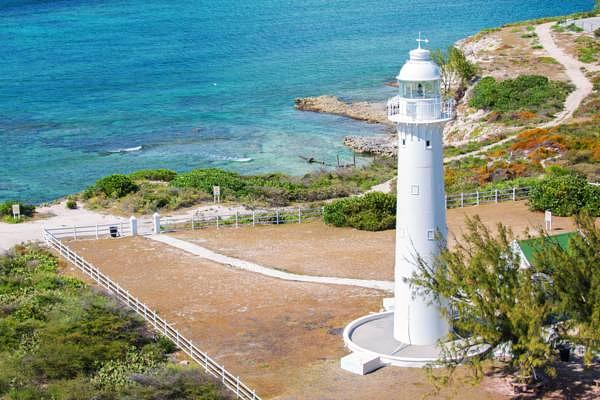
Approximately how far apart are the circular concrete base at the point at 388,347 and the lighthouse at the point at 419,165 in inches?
44.1

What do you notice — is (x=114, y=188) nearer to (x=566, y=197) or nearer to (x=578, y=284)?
(x=566, y=197)

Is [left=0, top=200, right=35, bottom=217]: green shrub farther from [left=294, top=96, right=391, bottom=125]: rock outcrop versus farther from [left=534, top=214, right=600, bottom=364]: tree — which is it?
[left=294, top=96, right=391, bottom=125]: rock outcrop

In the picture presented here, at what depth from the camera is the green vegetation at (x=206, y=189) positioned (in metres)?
52.5

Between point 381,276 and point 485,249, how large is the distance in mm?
10560

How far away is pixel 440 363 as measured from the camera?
25.9 meters

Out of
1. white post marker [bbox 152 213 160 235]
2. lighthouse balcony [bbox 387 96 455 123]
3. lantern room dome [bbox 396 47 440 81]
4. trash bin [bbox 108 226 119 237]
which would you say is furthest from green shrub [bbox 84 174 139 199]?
lantern room dome [bbox 396 47 440 81]

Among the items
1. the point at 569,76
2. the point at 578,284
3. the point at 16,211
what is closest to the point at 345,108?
the point at 569,76

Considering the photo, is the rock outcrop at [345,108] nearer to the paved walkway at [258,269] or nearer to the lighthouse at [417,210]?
the paved walkway at [258,269]

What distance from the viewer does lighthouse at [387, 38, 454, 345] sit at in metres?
27.0

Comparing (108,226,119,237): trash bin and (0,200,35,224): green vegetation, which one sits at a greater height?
(0,200,35,224): green vegetation

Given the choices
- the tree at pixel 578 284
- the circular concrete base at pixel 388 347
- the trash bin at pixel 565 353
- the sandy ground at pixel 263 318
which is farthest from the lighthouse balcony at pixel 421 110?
the trash bin at pixel 565 353

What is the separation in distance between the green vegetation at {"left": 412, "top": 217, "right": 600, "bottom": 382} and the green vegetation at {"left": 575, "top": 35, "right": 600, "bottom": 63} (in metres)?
61.2

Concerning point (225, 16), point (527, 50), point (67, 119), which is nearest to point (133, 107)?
point (67, 119)

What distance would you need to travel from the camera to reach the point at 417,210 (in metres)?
27.5
